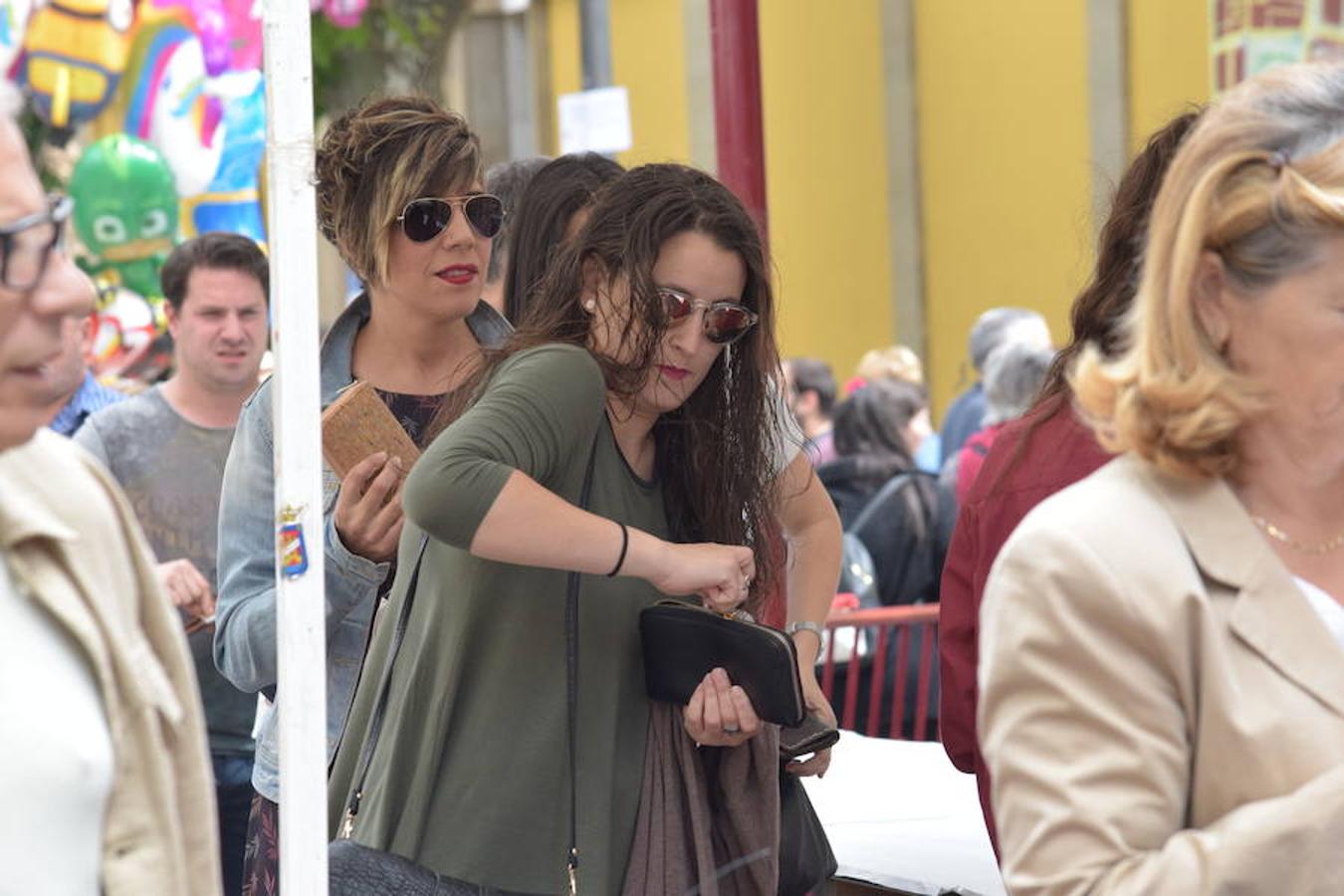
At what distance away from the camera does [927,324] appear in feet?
49.7

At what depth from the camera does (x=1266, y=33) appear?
1002 cm

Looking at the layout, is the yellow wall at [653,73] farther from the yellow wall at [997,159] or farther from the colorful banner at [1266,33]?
the colorful banner at [1266,33]

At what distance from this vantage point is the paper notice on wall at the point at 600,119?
8.95m

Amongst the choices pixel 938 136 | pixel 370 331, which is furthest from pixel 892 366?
pixel 370 331

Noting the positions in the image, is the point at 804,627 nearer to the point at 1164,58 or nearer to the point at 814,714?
the point at 814,714

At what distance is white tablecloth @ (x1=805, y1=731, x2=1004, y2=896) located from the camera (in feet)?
12.8

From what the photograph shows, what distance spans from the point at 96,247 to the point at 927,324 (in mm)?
6148

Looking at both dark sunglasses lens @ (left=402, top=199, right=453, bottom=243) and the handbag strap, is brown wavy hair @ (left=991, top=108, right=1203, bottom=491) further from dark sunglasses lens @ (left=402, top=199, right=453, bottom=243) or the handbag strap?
dark sunglasses lens @ (left=402, top=199, right=453, bottom=243)

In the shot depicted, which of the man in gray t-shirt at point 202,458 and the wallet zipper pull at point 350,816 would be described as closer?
the wallet zipper pull at point 350,816

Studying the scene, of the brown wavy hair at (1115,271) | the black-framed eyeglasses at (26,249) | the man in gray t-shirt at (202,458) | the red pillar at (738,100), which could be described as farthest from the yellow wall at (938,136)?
the black-framed eyeglasses at (26,249)

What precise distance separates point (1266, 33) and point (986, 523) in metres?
7.46

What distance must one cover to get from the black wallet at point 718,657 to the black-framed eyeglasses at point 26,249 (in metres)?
1.17

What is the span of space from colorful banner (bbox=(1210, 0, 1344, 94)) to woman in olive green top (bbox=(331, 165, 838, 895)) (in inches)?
246

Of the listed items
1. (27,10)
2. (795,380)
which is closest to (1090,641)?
(795,380)
